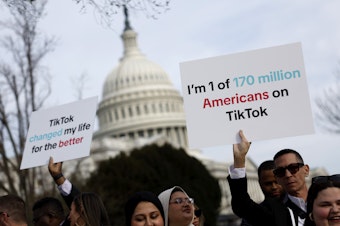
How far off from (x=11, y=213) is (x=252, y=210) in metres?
1.55

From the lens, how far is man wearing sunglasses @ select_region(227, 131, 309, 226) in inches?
205

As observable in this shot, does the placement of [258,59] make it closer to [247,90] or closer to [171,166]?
[247,90]

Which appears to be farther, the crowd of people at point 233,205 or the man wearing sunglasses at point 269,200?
the man wearing sunglasses at point 269,200

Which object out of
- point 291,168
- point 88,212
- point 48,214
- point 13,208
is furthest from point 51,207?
point 291,168

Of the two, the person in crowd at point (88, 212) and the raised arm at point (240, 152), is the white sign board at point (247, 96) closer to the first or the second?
the raised arm at point (240, 152)

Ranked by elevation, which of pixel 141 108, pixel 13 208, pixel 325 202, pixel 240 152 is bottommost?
pixel 325 202

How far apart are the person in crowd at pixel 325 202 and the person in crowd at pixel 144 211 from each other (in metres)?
1.11

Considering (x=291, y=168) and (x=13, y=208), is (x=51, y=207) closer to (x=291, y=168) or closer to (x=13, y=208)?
(x=13, y=208)

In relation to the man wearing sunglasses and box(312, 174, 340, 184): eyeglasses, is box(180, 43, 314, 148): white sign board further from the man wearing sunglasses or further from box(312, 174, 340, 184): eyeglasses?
box(312, 174, 340, 184): eyeglasses

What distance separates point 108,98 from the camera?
365ft

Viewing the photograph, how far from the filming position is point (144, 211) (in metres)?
4.88

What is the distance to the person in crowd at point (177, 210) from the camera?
554 centimetres

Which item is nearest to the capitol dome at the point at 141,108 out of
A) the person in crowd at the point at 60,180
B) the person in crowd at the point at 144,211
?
the person in crowd at the point at 60,180

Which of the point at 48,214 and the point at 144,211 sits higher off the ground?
the point at 48,214
